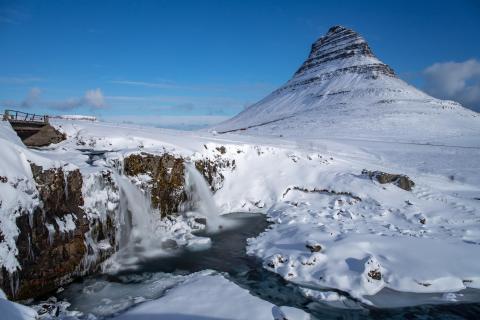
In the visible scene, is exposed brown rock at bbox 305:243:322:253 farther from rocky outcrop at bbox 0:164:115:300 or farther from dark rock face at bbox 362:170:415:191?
dark rock face at bbox 362:170:415:191

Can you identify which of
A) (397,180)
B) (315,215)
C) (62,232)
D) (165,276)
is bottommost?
(165,276)

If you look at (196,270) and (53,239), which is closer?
(53,239)

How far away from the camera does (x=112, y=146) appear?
805 inches

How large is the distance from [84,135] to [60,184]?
927 cm

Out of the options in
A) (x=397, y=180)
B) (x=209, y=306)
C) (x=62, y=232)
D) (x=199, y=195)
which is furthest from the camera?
(x=397, y=180)

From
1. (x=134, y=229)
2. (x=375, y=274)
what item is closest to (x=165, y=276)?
(x=134, y=229)

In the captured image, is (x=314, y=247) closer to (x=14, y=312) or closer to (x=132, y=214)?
(x=132, y=214)

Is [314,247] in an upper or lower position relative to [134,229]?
lower

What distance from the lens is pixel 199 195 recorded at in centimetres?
2047

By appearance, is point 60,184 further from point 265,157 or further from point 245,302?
point 265,157

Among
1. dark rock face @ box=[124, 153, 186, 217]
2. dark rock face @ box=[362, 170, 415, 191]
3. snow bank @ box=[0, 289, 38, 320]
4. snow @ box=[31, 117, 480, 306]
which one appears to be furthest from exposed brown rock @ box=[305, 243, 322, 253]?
dark rock face @ box=[362, 170, 415, 191]

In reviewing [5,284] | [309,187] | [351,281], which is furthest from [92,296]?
[309,187]

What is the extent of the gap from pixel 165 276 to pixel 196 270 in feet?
3.90

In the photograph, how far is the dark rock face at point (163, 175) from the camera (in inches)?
695
